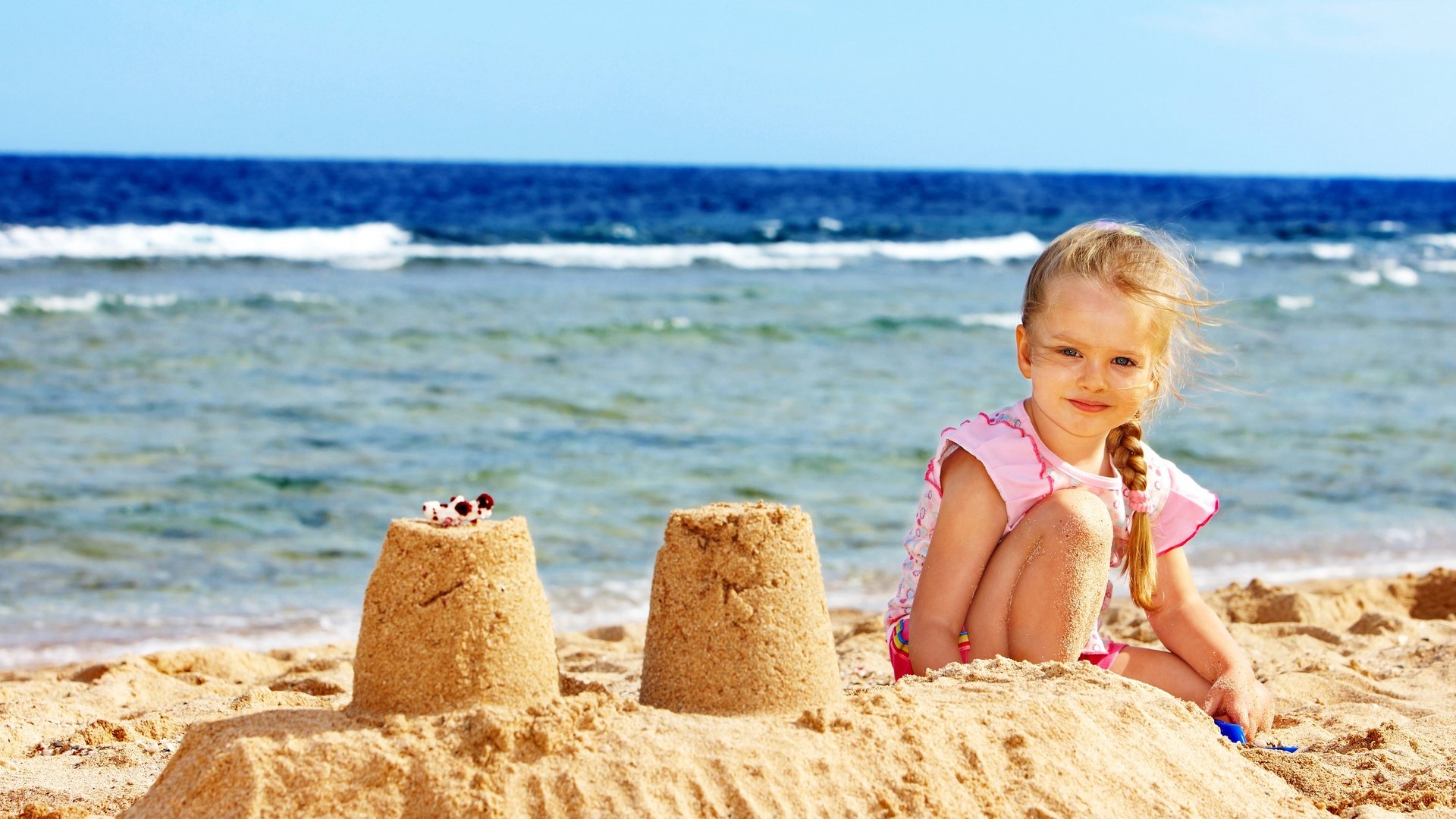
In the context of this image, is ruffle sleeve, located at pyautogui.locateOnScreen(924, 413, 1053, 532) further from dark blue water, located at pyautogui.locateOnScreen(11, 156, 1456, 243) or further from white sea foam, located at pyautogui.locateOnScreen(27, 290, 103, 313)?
dark blue water, located at pyautogui.locateOnScreen(11, 156, 1456, 243)

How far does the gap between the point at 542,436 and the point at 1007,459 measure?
5929 mm

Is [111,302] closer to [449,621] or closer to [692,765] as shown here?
[449,621]

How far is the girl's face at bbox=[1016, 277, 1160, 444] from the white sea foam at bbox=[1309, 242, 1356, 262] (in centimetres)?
2631

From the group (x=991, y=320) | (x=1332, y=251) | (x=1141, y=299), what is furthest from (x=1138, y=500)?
(x=1332, y=251)

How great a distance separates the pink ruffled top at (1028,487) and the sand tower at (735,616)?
0.83 m

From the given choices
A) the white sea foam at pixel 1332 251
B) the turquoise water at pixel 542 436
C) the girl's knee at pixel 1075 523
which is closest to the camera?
the girl's knee at pixel 1075 523

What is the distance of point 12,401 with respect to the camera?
920 cm

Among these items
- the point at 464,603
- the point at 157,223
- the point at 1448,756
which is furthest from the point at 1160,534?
the point at 157,223

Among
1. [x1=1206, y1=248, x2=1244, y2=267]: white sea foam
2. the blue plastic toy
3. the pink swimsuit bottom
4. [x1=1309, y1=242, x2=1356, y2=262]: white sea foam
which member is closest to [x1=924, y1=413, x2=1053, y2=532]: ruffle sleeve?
the pink swimsuit bottom

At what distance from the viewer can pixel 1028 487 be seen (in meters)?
3.12

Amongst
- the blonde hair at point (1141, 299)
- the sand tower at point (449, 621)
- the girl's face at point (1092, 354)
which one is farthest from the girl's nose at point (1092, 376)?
the sand tower at point (449, 621)

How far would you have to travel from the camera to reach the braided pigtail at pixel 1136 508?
3.30 metres

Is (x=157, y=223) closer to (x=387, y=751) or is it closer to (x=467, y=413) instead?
(x=467, y=413)

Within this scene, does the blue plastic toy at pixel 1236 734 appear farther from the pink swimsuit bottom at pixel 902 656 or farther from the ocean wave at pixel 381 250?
the ocean wave at pixel 381 250
